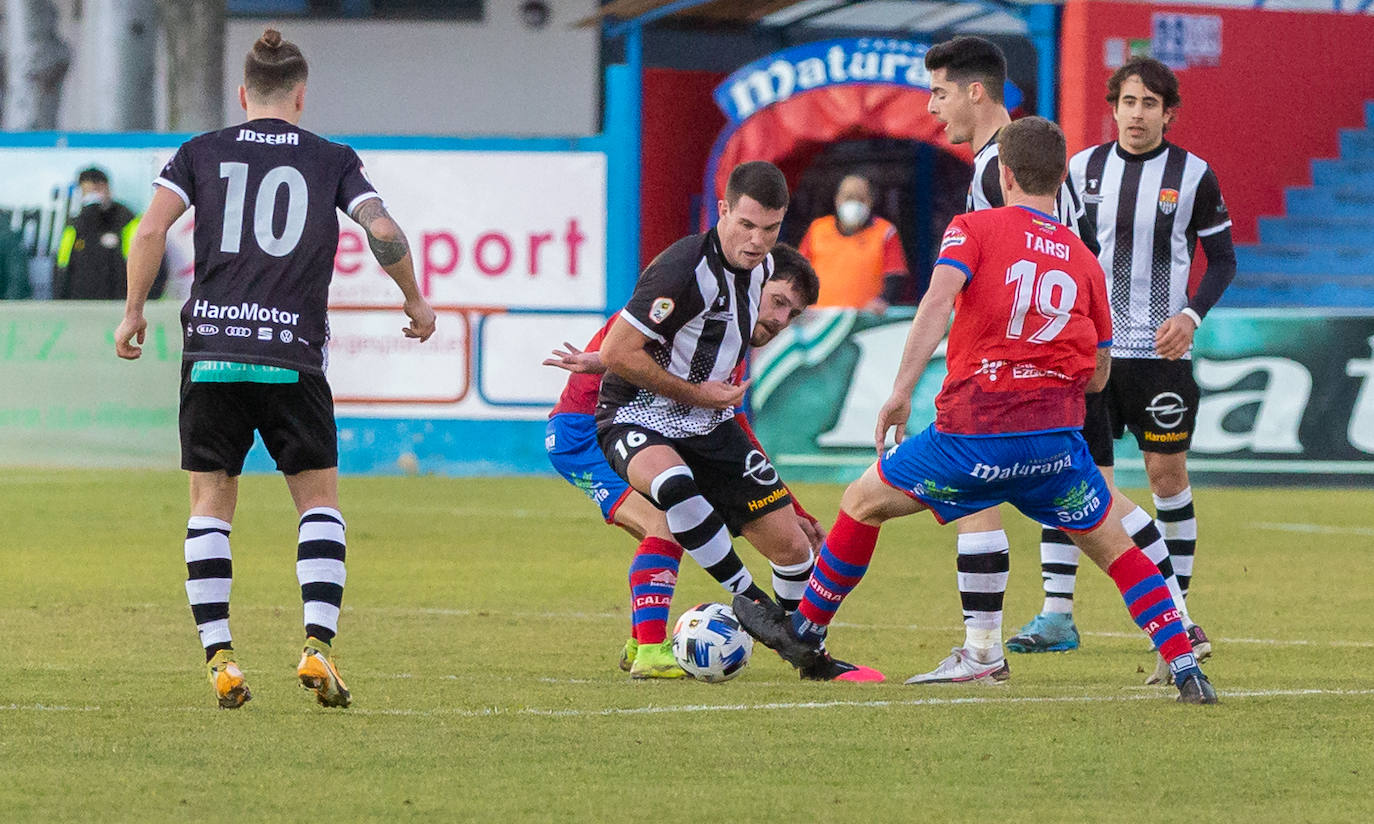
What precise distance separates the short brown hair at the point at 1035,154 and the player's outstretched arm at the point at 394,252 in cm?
167

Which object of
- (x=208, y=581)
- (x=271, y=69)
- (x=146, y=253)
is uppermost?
(x=271, y=69)

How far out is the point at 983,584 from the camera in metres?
6.84

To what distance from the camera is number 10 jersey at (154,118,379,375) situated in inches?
236

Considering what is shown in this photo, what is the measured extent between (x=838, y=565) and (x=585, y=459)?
1.58 metres

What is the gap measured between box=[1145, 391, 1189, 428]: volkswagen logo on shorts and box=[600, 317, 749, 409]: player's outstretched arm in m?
1.64

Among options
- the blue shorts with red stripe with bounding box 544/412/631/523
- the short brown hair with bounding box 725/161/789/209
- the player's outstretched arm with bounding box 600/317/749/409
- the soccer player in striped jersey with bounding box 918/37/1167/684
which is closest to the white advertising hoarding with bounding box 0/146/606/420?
the blue shorts with red stripe with bounding box 544/412/631/523

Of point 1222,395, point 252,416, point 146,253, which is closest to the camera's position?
point 146,253

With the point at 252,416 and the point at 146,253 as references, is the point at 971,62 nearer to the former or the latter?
the point at 252,416

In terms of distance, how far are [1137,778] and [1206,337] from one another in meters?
10.9

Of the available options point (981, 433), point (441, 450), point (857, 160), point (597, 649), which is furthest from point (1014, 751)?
point (857, 160)

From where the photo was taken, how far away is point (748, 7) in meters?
19.2

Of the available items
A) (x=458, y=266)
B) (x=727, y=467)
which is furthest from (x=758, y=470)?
(x=458, y=266)

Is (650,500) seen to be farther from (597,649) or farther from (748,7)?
(748,7)

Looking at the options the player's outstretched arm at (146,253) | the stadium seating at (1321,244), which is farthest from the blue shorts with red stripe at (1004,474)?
the stadium seating at (1321,244)
